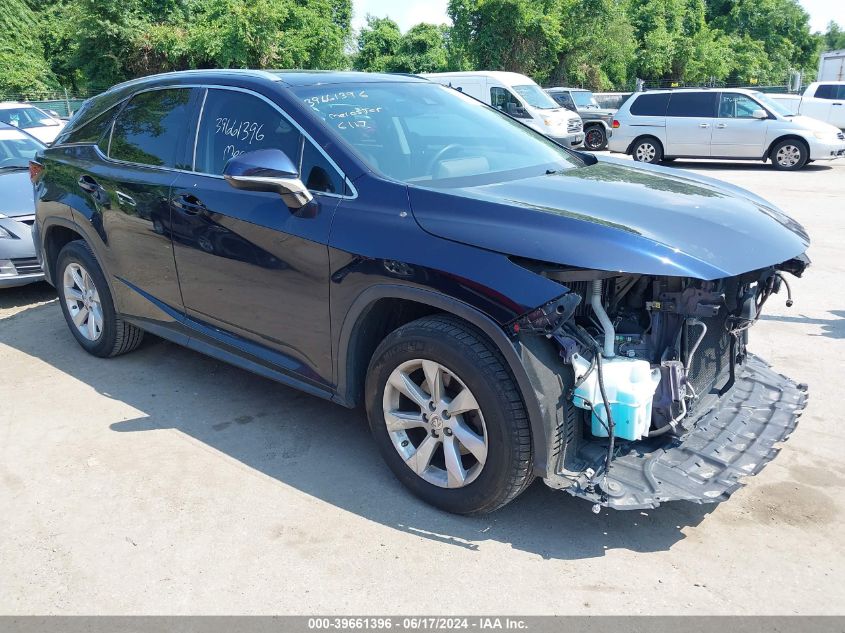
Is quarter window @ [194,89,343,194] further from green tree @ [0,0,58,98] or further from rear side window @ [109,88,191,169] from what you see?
green tree @ [0,0,58,98]

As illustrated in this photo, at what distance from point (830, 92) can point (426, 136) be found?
21.6 m

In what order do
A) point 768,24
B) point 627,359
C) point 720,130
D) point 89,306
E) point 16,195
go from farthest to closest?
point 768,24 → point 720,130 → point 16,195 → point 89,306 → point 627,359

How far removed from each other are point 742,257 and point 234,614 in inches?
94.7

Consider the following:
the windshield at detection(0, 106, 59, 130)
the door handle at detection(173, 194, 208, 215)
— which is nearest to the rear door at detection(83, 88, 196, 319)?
the door handle at detection(173, 194, 208, 215)

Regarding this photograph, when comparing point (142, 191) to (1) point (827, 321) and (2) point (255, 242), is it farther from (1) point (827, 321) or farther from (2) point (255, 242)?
(1) point (827, 321)

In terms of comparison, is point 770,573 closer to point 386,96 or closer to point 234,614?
point 234,614

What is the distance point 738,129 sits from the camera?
16.0 meters

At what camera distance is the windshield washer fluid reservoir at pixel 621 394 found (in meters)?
2.91

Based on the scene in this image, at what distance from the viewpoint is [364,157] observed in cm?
351

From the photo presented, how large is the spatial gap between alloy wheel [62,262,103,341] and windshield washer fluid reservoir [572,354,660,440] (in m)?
3.62

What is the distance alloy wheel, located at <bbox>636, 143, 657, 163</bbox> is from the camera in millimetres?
17234

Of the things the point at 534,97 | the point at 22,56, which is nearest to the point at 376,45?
the point at 22,56

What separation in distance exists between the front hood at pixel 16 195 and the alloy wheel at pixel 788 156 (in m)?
14.4

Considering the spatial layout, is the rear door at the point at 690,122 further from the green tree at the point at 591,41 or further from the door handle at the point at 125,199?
the green tree at the point at 591,41
